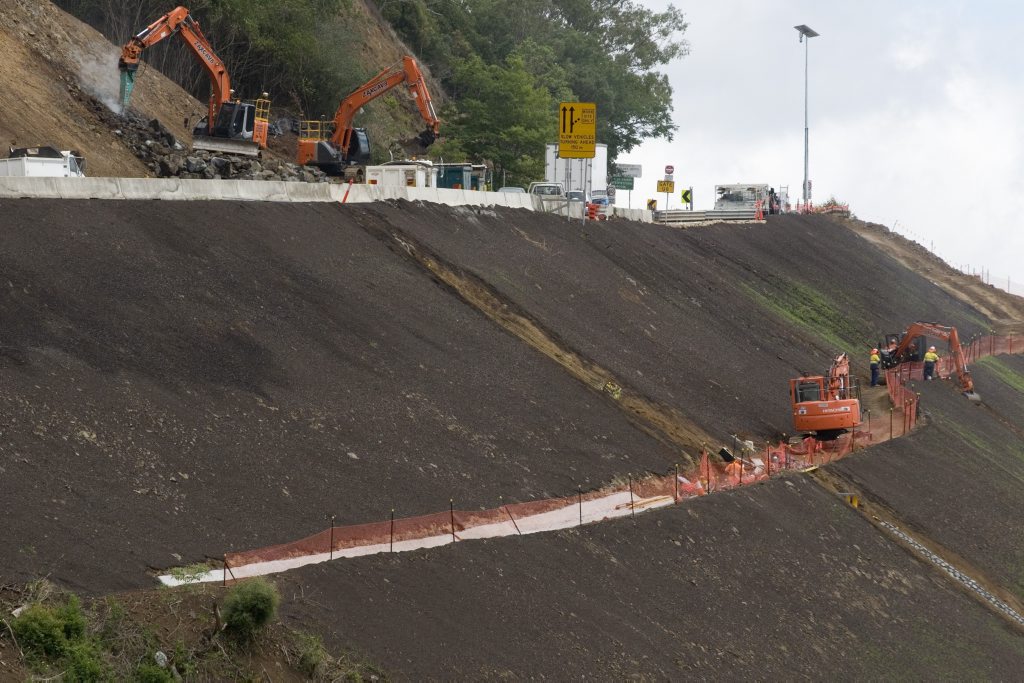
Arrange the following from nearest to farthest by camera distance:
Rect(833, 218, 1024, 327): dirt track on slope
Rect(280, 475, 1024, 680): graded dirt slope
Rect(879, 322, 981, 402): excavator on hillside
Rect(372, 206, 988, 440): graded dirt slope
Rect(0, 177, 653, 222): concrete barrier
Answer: Rect(280, 475, 1024, 680): graded dirt slope, Rect(0, 177, 653, 222): concrete barrier, Rect(372, 206, 988, 440): graded dirt slope, Rect(879, 322, 981, 402): excavator on hillside, Rect(833, 218, 1024, 327): dirt track on slope

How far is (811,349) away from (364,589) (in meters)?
33.6

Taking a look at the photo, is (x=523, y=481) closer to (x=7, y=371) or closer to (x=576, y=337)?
(x=7, y=371)

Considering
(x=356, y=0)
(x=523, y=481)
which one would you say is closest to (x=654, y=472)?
(x=523, y=481)

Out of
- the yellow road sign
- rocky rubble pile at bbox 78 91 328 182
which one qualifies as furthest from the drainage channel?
the yellow road sign

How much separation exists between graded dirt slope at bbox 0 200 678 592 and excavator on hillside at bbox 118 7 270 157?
13.1m

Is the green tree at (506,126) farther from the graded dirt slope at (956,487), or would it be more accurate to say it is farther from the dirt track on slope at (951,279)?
the graded dirt slope at (956,487)

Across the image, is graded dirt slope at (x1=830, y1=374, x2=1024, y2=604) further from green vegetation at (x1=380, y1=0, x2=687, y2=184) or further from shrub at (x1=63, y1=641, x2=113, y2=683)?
green vegetation at (x1=380, y1=0, x2=687, y2=184)

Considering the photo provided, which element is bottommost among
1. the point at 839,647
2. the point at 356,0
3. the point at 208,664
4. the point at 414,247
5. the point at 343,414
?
the point at 839,647

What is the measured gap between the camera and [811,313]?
184 ft

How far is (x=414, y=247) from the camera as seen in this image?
118 feet

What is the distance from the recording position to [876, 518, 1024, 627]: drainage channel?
95.9ft

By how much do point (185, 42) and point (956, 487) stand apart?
28411 mm

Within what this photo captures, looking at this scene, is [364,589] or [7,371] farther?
[7,371]

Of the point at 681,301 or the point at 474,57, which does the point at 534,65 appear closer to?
the point at 474,57
